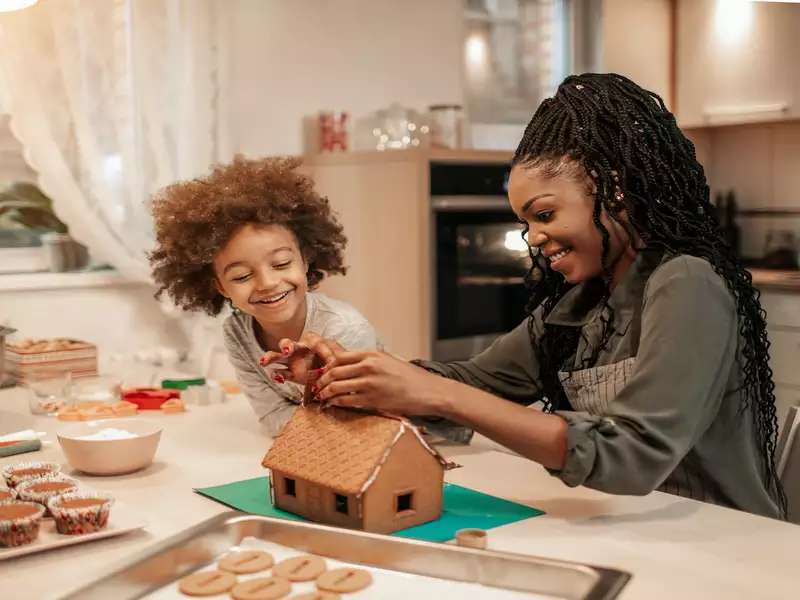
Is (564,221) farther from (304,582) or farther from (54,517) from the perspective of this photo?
(54,517)

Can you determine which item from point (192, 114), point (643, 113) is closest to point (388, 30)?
point (192, 114)

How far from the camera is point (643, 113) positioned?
1449 mm

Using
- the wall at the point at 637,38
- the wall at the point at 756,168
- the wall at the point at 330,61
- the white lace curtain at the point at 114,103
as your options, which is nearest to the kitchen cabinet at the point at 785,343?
the wall at the point at 756,168

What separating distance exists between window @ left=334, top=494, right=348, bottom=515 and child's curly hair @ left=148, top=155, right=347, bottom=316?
1.99 ft

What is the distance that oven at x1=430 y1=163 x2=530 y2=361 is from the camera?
10.8 ft

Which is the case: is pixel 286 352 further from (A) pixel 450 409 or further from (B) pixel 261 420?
(B) pixel 261 420

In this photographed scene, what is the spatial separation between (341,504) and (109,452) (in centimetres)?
42

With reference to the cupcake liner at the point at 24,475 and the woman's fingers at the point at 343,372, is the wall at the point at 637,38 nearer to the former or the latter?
the woman's fingers at the point at 343,372

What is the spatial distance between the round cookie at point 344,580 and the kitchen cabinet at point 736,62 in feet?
10.0

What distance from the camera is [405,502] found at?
128cm

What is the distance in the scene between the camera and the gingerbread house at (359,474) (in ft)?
4.07

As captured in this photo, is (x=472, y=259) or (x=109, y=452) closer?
(x=109, y=452)

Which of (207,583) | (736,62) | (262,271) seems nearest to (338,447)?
(207,583)

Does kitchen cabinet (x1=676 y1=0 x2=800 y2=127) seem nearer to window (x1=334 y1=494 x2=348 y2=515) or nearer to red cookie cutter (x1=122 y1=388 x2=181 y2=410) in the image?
red cookie cutter (x1=122 y1=388 x2=181 y2=410)
